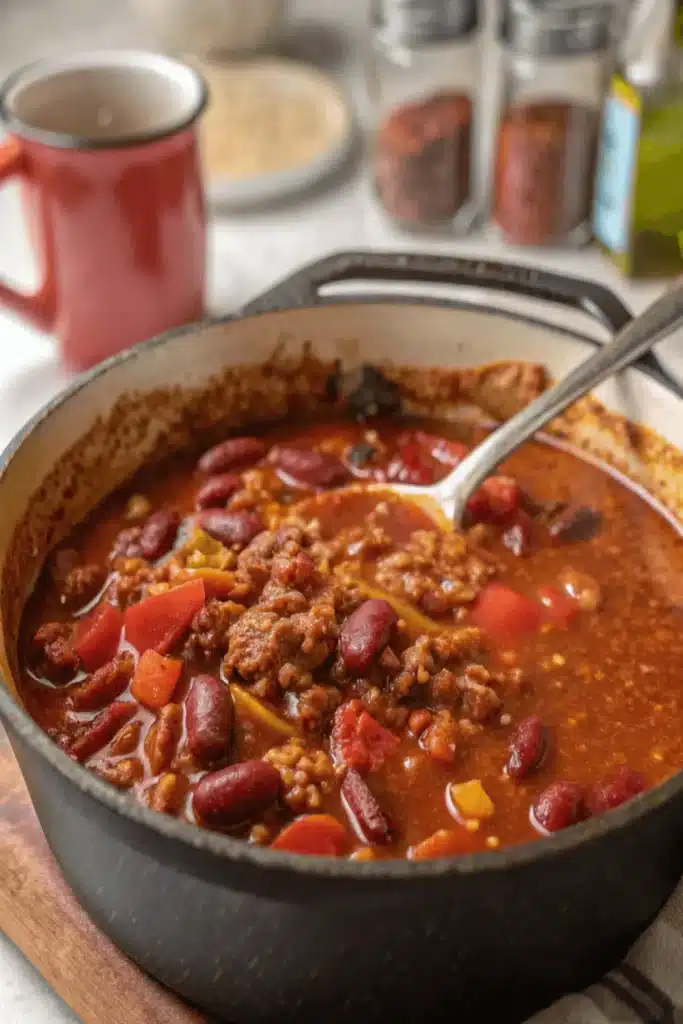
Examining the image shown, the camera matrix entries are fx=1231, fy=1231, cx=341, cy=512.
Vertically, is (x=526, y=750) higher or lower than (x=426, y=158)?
lower

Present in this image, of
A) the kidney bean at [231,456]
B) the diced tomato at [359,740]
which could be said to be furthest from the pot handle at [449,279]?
the diced tomato at [359,740]

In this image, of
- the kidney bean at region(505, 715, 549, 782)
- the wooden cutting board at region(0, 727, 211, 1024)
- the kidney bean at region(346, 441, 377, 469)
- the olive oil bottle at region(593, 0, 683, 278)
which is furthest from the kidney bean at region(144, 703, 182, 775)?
the olive oil bottle at region(593, 0, 683, 278)

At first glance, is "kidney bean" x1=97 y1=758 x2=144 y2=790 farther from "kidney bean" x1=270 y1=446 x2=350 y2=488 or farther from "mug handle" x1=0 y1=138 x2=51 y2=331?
"mug handle" x1=0 y1=138 x2=51 y2=331

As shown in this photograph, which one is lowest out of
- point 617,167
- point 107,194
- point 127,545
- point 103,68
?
point 127,545

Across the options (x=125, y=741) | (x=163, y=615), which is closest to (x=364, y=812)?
(x=125, y=741)

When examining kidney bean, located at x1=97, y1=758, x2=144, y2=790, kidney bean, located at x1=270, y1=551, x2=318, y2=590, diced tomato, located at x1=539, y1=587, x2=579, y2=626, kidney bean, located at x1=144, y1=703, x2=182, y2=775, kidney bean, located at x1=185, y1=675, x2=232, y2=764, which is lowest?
diced tomato, located at x1=539, y1=587, x2=579, y2=626

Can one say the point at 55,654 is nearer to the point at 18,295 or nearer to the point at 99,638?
the point at 99,638

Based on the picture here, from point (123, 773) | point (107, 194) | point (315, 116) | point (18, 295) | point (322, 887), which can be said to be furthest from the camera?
point (315, 116)

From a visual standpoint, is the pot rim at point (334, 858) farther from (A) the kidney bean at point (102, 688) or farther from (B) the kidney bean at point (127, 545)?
(B) the kidney bean at point (127, 545)

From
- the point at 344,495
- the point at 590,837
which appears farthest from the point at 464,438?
the point at 590,837
